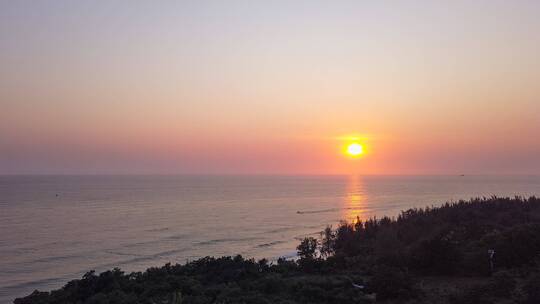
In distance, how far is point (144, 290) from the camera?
1591cm

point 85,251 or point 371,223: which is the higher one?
point 371,223

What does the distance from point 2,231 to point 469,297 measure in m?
51.0

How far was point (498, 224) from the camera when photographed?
24.0 m

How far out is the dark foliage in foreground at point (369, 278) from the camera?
14039 mm

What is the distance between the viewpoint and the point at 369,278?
16.2 meters

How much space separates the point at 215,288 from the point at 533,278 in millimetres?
8652

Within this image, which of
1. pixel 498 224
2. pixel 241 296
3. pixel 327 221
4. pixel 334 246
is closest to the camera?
pixel 241 296

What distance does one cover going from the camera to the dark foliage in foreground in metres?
14.0

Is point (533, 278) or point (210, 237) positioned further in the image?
point (210, 237)

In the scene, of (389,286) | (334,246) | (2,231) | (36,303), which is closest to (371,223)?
(334,246)

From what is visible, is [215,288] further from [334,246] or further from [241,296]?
[334,246]

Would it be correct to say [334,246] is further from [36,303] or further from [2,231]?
[2,231]

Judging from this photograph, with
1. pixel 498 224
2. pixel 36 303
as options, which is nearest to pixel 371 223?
pixel 498 224

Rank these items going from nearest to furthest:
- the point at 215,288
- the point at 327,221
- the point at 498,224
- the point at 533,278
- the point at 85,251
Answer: the point at 533,278 → the point at 215,288 → the point at 498,224 → the point at 85,251 → the point at 327,221
